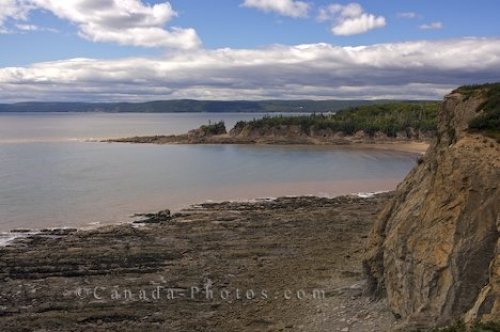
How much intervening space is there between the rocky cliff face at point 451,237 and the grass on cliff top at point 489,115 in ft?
0.48

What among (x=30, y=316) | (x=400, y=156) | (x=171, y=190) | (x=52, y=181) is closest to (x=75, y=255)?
(x=30, y=316)

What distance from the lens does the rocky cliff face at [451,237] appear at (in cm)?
1000

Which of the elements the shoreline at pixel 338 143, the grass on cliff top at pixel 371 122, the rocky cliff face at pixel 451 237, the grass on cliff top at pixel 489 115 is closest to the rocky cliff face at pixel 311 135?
the grass on cliff top at pixel 371 122

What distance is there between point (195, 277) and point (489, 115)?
10.1 meters

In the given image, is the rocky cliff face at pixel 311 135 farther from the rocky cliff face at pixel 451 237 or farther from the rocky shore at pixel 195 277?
the rocky cliff face at pixel 451 237

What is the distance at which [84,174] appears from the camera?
51375mm

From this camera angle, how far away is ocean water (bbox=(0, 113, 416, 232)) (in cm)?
3331

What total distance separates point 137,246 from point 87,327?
831 centimetres

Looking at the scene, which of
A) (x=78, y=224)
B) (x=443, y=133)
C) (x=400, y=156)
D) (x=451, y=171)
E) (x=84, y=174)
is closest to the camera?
(x=451, y=171)

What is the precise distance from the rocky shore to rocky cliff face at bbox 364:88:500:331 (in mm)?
1491

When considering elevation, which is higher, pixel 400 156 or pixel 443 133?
pixel 443 133

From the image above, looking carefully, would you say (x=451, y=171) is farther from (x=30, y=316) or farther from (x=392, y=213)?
(x=30, y=316)

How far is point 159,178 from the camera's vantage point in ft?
160

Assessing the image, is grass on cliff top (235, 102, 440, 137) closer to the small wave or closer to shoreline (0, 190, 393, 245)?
shoreline (0, 190, 393, 245)
